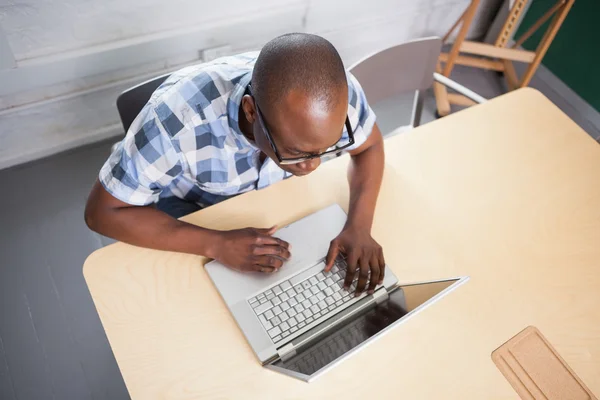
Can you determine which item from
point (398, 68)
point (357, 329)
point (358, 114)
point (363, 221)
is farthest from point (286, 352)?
point (398, 68)

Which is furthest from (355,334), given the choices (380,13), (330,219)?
(380,13)

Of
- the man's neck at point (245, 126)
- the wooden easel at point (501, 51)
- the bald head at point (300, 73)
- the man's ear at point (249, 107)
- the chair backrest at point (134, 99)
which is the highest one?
the bald head at point (300, 73)

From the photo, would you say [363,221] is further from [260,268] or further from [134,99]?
[134,99]

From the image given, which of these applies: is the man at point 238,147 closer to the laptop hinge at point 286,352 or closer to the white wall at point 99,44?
the laptop hinge at point 286,352

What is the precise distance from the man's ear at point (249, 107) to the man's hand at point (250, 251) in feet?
0.96

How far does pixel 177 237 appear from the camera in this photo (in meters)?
1.05

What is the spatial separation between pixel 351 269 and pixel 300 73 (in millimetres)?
467

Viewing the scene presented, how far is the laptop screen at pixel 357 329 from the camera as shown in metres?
0.90

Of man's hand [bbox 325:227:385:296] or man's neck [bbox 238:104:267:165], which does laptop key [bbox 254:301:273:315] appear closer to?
man's hand [bbox 325:227:385:296]

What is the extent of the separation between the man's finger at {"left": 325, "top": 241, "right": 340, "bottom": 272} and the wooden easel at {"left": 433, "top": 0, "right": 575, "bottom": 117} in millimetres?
1688

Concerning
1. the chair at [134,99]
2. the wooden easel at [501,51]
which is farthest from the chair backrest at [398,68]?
the wooden easel at [501,51]

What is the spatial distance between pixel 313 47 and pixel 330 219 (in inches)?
18.3

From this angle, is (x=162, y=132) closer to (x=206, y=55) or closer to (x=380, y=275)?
(x=380, y=275)

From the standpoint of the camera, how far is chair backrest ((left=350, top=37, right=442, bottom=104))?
1.39 meters
